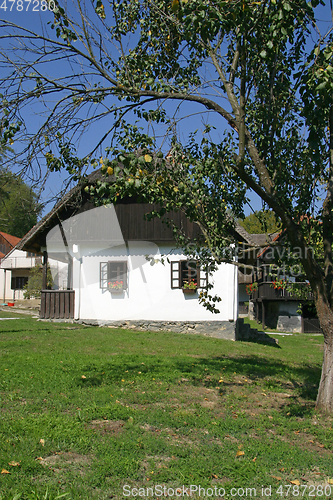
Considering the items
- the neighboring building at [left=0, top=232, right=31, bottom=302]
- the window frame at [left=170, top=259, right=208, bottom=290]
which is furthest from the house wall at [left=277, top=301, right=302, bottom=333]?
the neighboring building at [left=0, top=232, right=31, bottom=302]

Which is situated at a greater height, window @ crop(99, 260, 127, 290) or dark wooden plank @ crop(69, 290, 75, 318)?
window @ crop(99, 260, 127, 290)

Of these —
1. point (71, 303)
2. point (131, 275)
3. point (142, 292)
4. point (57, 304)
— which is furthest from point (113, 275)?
point (57, 304)

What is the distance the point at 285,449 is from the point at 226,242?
126 inches

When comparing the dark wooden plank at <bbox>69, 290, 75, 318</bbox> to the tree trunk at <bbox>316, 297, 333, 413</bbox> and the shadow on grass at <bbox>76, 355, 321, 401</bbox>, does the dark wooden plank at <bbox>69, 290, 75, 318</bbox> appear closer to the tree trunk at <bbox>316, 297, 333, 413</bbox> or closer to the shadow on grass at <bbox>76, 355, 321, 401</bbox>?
the shadow on grass at <bbox>76, 355, 321, 401</bbox>

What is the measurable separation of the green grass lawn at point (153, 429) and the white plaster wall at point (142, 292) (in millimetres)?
6368

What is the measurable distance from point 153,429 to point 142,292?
1046cm

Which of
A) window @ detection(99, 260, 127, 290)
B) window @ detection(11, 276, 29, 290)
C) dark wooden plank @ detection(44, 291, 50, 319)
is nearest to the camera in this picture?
window @ detection(99, 260, 127, 290)

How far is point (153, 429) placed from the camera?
4.38 m

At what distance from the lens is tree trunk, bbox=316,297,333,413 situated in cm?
521

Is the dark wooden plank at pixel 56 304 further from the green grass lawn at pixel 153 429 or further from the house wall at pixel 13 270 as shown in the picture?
the house wall at pixel 13 270

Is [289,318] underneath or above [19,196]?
underneath

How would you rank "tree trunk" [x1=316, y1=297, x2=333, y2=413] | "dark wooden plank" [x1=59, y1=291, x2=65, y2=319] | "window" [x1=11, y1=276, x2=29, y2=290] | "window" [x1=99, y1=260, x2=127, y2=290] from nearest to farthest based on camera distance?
"tree trunk" [x1=316, y1=297, x2=333, y2=413], "window" [x1=99, y1=260, x2=127, y2=290], "dark wooden plank" [x1=59, y1=291, x2=65, y2=319], "window" [x1=11, y1=276, x2=29, y2=290]

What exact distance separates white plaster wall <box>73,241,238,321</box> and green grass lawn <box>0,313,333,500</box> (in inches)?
251

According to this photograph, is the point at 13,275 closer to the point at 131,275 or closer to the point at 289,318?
the point at 289,318
